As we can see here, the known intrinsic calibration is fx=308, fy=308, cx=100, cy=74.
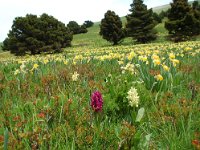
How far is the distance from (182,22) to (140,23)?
794cm

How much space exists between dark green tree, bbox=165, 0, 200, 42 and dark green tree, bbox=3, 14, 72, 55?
17.9m

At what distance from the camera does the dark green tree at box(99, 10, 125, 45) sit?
53803 mm

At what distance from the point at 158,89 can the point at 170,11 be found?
46.5 metres

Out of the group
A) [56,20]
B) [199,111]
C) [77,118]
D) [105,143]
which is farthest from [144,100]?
[56,20]

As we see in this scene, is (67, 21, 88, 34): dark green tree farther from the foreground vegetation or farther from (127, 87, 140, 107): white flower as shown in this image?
(127, 87, 140, 107): white flower

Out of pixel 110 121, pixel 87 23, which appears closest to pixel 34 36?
pixel 110 121

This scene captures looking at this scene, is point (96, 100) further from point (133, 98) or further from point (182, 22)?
point (182, 22)

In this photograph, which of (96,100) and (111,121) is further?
(111,121)

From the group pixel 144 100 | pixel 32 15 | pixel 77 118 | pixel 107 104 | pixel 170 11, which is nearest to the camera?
pixel 77 118

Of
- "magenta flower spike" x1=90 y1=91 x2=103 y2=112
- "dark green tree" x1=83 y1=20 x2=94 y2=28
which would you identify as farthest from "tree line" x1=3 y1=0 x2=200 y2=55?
"dark green tree" x1=83 y1=20 x2=94 y2=28

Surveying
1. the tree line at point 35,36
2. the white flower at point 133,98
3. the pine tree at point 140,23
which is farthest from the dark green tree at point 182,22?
the white flower at point 133,98

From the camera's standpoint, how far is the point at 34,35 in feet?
166

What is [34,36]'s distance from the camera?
5056cm

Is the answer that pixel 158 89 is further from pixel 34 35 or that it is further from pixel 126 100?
pixel 34 35
